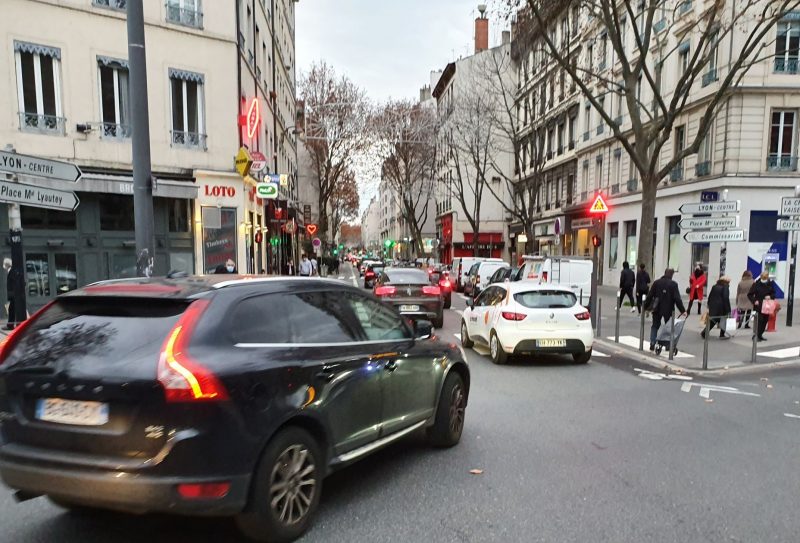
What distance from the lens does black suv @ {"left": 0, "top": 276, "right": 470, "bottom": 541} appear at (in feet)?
9.02

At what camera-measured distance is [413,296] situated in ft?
45.1

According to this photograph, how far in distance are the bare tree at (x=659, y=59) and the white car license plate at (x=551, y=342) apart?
8.68 m

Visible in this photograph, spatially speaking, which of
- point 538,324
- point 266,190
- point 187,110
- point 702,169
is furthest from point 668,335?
point 187,110

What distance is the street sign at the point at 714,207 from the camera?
11.7 metres

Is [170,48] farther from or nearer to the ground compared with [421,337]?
Result: farther from the ground

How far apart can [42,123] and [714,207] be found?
18.4 meters

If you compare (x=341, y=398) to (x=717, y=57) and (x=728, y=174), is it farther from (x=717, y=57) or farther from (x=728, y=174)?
(x=717, y=57)

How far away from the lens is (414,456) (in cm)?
480

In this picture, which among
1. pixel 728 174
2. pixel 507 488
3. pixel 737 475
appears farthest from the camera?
pixel 728 174

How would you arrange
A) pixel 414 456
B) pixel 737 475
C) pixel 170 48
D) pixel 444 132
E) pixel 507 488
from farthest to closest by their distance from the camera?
pixel 444 132 < pixel 170 48 < pixel 414 456 < pixel 737 475 < pixel 507 488

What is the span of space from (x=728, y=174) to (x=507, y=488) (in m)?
21.6

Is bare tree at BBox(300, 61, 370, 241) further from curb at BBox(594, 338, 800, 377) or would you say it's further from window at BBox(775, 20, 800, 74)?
curb at BBox(594, 338, 800, 377)

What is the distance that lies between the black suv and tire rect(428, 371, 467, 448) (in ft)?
4.21

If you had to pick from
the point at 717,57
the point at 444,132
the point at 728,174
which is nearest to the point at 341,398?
the point at 728,174
